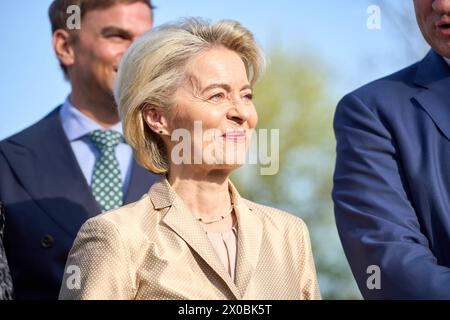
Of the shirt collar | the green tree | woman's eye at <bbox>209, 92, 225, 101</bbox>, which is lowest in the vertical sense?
the green tree

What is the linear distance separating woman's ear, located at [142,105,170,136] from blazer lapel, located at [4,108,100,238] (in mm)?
911

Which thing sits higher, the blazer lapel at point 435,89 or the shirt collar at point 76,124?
the blazer lapel at point 435,89

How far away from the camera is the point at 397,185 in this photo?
318 cm

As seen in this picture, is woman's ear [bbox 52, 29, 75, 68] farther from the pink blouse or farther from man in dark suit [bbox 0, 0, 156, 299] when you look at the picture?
the pink blouse

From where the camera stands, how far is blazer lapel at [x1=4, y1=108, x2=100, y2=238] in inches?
164

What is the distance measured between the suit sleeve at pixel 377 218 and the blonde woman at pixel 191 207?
185 mm

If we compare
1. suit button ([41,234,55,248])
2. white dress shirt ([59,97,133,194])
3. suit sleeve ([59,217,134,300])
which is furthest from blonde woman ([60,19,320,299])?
white dress shirt ([59,97,133,194])

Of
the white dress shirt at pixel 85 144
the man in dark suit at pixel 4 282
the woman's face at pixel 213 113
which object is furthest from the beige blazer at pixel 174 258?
the white dress shirt at pixel 85 144

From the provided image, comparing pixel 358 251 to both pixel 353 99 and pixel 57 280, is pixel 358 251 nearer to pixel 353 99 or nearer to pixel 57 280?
pixel 353 99

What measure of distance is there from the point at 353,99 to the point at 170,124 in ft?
1.87

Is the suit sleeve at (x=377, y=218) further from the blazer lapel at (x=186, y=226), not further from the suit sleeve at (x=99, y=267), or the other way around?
the suit sleeve at (x=99, y=267)

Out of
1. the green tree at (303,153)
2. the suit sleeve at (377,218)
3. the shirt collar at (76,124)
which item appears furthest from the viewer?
the green tree at (303,153)

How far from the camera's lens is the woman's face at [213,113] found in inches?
127

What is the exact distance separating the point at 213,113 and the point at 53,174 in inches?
49.7
